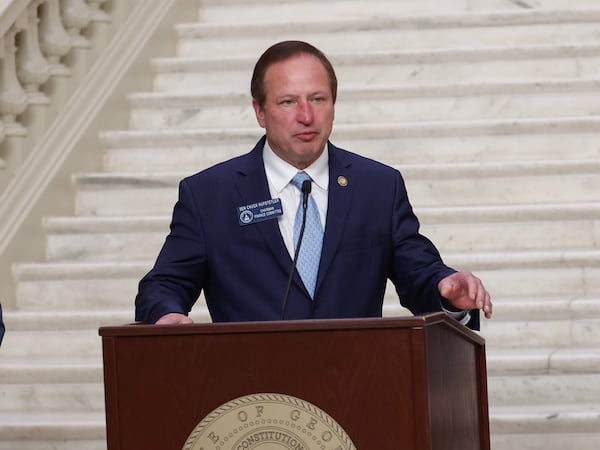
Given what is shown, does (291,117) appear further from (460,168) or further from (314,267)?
(460,168)

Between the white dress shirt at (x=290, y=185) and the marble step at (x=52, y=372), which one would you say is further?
the marble step at (x=52, y=372)

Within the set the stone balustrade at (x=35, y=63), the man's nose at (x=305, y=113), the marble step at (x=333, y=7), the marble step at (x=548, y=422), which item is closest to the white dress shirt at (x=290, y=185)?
the man's nose at (x=305, y=113)

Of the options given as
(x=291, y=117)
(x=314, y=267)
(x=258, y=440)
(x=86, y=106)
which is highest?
(x=86, y=106)

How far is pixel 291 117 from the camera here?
3.77 meters

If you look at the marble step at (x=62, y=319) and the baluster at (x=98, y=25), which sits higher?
the baluster at (x=98, y=25)

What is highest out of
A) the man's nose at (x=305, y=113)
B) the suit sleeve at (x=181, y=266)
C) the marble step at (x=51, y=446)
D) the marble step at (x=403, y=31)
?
the marble step at (x=403, y=31)

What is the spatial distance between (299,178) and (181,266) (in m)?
0.38

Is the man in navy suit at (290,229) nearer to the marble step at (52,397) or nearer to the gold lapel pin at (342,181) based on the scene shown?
the gold lapel pin at (342,181)

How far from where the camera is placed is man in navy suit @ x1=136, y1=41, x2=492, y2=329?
3719 mm

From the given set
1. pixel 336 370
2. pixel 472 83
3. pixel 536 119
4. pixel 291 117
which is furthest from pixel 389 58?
pixel 336 370

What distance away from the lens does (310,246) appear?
3760mm

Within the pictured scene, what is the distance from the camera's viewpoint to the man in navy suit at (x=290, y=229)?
3719 mm

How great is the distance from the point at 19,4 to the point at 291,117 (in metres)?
3.37

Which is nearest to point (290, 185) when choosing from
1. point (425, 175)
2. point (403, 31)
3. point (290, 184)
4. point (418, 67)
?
point (290, 184)
